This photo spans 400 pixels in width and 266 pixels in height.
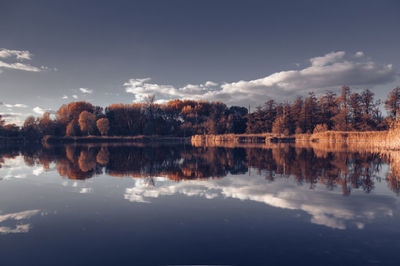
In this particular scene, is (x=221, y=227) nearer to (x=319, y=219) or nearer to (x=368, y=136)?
(x=319, y=219)

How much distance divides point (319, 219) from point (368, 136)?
41619mm

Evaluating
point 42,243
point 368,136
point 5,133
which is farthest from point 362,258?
point 5,133

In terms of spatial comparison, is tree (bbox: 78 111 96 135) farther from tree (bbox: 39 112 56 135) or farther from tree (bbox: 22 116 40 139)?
tree (bbox: 22 116 40 139)

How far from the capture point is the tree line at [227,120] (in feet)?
195

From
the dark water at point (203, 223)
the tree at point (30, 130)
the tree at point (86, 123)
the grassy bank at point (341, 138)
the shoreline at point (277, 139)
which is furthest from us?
the tree at point (30, 130)

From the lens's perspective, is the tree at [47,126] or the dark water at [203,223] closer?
the dark water at [203,223]

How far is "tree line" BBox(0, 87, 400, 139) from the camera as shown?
195ft

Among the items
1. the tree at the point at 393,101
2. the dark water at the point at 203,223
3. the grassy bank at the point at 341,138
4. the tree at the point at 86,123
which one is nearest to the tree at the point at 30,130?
the tree at the point at 86,123

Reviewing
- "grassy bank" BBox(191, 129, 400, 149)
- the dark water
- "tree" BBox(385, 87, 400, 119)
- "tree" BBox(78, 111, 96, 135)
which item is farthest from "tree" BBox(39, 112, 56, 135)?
"tree" BBox(385, 87, 400, 119)

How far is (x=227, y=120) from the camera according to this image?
78000 mm

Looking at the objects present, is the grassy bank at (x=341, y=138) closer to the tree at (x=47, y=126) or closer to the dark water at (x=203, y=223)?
the dark water at (x=203, y=223)

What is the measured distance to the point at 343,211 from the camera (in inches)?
243

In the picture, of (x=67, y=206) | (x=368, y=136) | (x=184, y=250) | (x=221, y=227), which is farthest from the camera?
(x=368, y=136)

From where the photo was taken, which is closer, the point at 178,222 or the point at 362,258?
the point at 362,258
